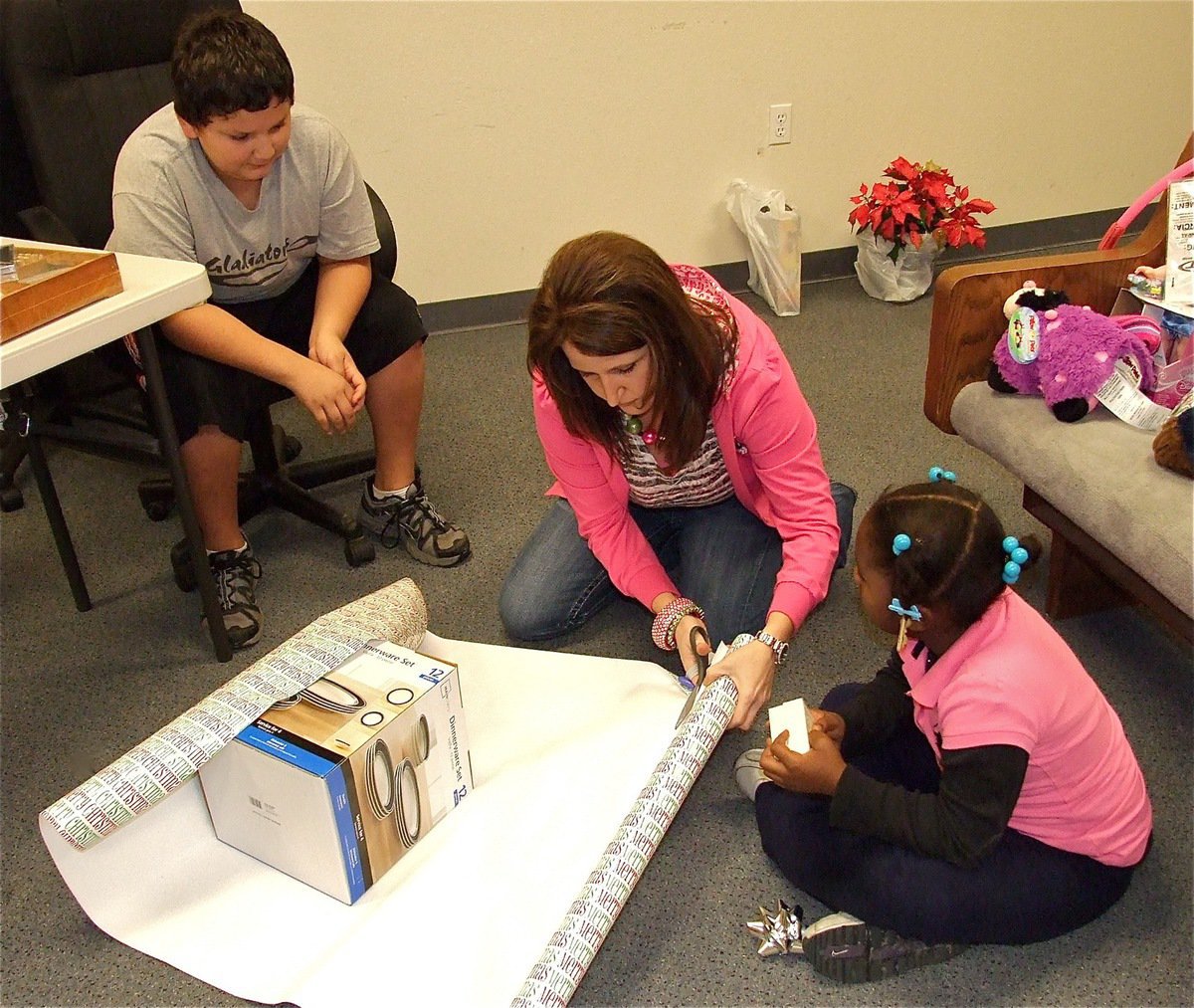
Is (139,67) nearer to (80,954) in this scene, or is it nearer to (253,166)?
(253,166)

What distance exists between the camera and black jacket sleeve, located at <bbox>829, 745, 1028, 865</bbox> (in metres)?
1.01

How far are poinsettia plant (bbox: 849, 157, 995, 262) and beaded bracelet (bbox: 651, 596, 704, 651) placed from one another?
5.36 ft

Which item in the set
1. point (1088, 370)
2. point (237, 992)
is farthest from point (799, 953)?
point (1088, 370)

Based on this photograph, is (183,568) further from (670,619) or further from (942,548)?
(942,548)

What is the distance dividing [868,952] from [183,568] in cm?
125

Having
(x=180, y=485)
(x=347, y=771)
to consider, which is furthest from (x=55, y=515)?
(x=347, y=771)

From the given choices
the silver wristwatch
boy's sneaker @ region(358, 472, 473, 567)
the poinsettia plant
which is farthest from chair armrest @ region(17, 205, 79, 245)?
the poinsettia plant

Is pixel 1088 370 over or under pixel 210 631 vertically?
over

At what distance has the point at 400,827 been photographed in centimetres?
127

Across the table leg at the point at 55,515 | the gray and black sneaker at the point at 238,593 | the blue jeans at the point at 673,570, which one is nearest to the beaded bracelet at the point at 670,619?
the blue jeans at the point at 673,570

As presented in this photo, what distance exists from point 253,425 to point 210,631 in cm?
47

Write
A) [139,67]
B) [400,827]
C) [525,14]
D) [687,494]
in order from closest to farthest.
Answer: [400,827] → [687,494] → [139,67] → [525,14]

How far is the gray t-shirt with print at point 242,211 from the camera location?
63.8 inches

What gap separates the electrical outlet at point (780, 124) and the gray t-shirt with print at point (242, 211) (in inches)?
53.0
